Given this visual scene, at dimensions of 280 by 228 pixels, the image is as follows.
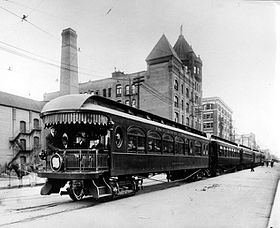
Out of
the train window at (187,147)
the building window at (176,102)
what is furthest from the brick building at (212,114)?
the train window at (187,147)

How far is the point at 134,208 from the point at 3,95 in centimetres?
3049

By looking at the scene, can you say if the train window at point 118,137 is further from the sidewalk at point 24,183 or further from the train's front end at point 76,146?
the sidewalk at point 24,183

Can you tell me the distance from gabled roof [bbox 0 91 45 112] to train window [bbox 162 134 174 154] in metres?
23.8

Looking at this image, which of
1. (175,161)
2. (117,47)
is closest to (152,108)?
(175,161)

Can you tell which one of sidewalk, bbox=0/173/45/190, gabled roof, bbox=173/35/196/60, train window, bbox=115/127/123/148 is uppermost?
gabled roof, bbox=173/35/196/60

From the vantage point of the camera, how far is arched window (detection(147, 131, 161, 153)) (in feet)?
40.0

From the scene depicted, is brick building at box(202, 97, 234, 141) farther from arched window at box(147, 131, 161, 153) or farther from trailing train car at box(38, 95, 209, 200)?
trailing train car at box(38, 95, 209, 200)

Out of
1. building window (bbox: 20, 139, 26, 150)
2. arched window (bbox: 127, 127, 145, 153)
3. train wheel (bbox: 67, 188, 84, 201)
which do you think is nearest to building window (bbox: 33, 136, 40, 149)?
building window (bbox: 20, 139, 26, 150)

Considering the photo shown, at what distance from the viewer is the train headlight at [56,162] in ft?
29.2

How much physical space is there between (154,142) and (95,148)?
12.2 feet

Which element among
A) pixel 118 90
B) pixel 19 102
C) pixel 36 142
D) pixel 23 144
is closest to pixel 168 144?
pixel 23 144

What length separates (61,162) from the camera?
889 centimetres

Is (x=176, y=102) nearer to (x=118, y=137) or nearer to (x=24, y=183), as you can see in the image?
(x=24, y=183)

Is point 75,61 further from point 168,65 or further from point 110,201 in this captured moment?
point 110,201
